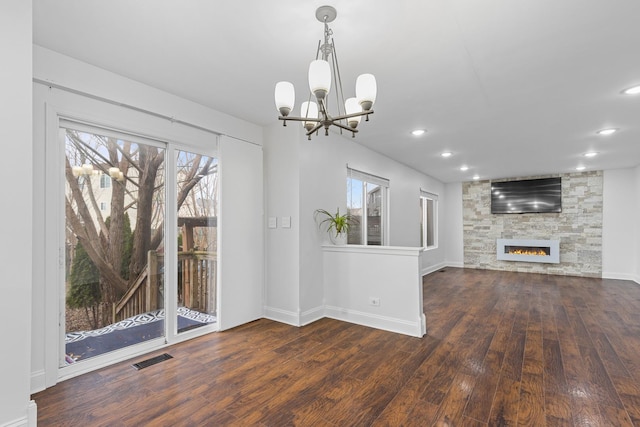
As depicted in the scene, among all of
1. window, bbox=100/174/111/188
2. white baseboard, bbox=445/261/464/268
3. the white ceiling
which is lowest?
white baseboard, bbox=445/261/464/268

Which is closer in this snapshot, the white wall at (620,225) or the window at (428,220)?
the white wall at (620,225)

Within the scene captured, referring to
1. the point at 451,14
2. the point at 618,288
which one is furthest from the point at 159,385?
the point at 618,288

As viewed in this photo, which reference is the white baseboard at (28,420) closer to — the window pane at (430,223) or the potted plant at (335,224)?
the potted plant at (335,224)

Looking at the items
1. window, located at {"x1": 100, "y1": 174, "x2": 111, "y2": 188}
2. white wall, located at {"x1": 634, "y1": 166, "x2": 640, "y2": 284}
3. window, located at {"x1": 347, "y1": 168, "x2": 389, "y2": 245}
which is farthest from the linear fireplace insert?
window, located at {"x1": 100, "y1": 174, "x2": 111, "y2": 188}

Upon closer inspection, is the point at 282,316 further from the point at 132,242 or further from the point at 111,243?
the point at 111,243

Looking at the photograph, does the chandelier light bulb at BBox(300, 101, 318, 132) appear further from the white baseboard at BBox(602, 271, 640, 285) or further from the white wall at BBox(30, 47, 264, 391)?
the white baseboard at BBox(602, 271, 640, 285)

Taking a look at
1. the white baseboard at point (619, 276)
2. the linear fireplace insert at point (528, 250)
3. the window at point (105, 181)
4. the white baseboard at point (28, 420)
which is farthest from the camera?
the linear fireplace insert at point (528, 250)

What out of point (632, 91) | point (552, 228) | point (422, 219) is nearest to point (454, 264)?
point (422, 219)

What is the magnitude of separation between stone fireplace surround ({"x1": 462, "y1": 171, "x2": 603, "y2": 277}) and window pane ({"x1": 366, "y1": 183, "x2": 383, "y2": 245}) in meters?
4.42

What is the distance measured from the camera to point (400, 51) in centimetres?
238

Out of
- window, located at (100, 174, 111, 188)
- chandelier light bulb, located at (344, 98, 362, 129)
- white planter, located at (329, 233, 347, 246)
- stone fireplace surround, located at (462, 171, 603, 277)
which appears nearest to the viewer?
chandelier light bulb, located at (344, 98, 362, 129)

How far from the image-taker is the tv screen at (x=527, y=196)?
7.77m

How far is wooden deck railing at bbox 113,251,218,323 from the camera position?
3010 mm

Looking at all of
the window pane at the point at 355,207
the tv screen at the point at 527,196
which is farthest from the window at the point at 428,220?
the window pane at the point at 355,207
